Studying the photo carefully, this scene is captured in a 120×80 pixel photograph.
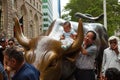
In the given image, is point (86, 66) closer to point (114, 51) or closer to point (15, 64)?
point (114, 51)

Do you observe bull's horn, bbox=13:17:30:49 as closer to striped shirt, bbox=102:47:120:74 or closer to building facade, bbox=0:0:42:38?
striped shirt, bbox=102:47:120:74

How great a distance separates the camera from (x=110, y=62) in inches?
323

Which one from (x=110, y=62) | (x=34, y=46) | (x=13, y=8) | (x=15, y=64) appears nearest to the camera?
(x=15, y=64)

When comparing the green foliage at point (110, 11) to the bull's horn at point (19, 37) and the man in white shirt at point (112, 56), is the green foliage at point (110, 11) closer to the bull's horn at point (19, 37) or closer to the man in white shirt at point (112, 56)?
the man in white shirt at point (112, 56)

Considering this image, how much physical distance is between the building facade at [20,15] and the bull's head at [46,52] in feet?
77.2

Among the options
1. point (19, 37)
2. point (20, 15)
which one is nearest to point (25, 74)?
point (19, 37)

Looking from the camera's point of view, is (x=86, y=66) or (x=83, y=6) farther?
(x=83, y=6)

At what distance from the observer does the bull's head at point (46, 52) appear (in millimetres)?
6770

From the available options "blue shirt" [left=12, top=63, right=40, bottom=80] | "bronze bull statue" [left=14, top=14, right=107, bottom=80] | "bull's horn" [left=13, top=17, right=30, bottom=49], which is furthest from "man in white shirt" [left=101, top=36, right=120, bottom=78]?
"blue shirt" [left=12, top=63, right=40, bottom=80]

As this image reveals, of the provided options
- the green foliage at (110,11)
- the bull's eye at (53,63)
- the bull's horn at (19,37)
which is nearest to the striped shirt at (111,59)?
the bull's eye at (53,63)

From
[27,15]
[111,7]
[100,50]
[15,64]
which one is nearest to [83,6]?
[111,7]

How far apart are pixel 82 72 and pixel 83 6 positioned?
1827 inches

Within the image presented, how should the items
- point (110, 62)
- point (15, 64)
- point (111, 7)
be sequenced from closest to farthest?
point (15, 64)
point (110, 62)
point (111, 7)

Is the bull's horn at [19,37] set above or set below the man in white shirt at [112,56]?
above
